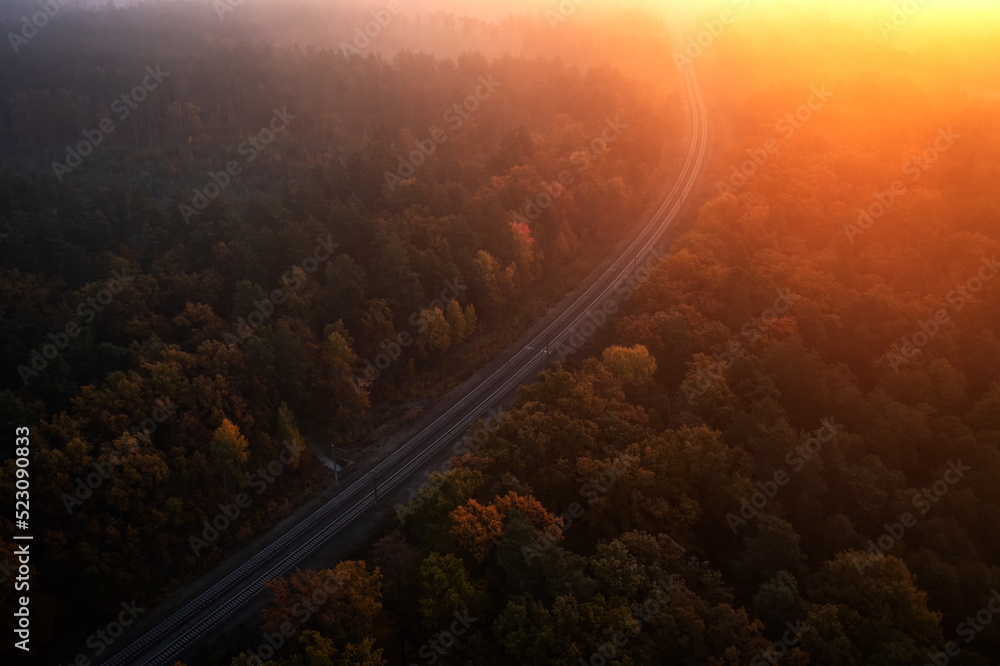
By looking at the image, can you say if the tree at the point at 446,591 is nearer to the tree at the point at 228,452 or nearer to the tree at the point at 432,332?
the tree at the point at 228,452

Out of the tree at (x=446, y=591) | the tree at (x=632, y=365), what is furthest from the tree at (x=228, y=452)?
the tree at (x=632, y=365)

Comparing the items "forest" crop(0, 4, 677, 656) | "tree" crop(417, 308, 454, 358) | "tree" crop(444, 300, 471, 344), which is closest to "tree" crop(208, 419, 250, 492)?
"forest" crop(0, 4, 677, 656)

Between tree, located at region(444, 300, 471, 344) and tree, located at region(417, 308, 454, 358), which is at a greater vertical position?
tree, located at region(444, 300, 471, 344)

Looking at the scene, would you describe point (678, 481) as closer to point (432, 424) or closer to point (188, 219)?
point (432, 424)

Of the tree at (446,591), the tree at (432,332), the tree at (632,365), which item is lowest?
the tree at (446,591)

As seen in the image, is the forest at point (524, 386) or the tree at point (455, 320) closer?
the forest at point (524, 386)

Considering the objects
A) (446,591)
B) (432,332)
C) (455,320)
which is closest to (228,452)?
(446,591)

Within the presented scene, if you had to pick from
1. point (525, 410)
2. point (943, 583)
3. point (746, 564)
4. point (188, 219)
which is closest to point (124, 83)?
point (188, 219)

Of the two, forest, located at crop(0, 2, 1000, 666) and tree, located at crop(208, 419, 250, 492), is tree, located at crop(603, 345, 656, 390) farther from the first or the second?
tree, located at crop(208, 419, 250, 492)
